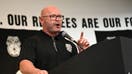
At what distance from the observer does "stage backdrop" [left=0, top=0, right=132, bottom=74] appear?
301cm

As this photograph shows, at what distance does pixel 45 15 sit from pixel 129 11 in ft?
6.50

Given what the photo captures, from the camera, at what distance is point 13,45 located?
3059mm

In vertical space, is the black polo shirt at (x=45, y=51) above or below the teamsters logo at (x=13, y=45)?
above

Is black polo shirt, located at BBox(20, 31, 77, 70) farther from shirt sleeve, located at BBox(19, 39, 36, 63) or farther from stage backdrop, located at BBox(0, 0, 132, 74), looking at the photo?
stage backdrop, located at BBox(0, 0, 132, 74)

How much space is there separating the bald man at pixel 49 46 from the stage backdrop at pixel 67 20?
3.85ft

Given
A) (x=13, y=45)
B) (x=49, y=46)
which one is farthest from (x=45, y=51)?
(x=13, y=45)

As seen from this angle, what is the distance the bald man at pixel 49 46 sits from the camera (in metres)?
1.70

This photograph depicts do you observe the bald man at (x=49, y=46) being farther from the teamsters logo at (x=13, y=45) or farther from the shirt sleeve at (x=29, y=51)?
the teamsters logo at (x=13, y=45)

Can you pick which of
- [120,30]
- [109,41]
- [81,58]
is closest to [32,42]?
[81,58]

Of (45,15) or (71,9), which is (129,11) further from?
(45,15)

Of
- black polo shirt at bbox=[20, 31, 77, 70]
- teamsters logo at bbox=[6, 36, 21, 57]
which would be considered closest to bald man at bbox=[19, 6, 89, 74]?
black polo shirt at bbox=[20, 31, 77, 70]

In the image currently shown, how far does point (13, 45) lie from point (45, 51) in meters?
1.37

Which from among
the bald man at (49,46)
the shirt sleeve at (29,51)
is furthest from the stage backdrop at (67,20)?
the shirt sleeve at (29,51)

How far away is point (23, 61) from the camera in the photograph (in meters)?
1.55
